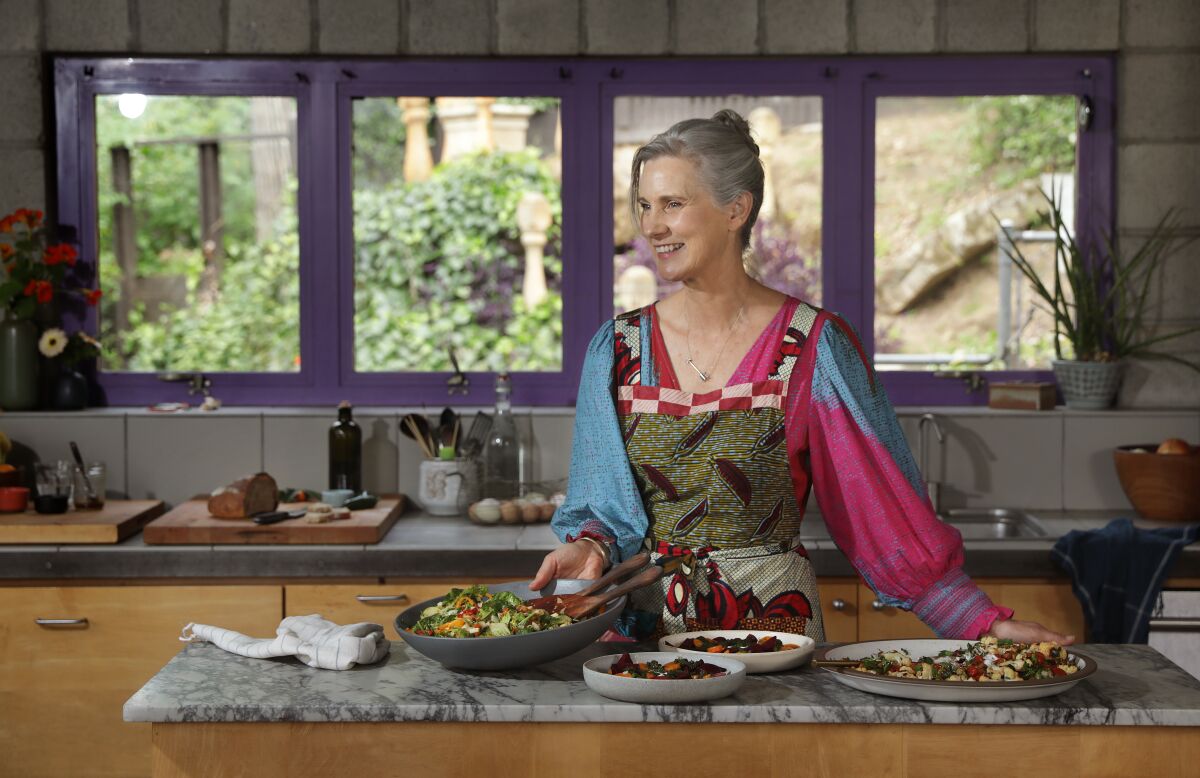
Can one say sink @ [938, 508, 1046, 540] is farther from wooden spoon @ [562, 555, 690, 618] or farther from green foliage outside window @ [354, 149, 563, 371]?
wooden spoon @ [562, 555, 690, 618]

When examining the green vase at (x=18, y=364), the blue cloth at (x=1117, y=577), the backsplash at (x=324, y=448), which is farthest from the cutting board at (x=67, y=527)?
the blue cloth at (x=1117, y=577)

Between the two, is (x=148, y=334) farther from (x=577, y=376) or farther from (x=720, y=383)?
(x=720, y=383)

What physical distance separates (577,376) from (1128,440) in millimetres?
1670

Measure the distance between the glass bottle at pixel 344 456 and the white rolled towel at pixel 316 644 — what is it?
1.75 metres

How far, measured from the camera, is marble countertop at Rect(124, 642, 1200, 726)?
5.96ft

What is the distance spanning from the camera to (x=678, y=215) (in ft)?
7.90

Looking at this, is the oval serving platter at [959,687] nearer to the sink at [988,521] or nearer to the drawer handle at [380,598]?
the drawer handle at [380,598]

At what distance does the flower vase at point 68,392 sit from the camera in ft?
13.2

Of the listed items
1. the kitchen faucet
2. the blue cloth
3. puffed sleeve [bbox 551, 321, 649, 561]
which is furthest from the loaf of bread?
the blue cloth

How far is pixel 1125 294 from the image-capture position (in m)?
4.05

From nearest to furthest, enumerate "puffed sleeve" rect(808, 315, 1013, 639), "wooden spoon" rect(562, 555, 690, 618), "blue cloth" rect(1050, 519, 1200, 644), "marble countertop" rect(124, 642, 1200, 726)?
"marble countertop" rect(124, 642, 1200, 726) → "wooden spoon" rect(562, 555, 690, 618) → "puffed sleeve" rect(808, 315, 1013, 639) → "blue cloth" rect(1050, 519, 1200, 644)

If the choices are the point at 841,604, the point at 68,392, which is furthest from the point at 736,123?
the point at 68,392

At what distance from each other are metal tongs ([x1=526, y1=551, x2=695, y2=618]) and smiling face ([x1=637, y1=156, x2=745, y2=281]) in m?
0.54

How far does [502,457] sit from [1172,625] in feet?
6.12
